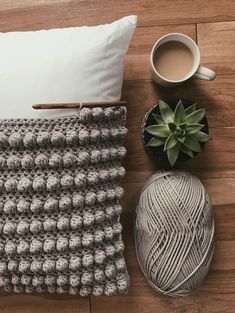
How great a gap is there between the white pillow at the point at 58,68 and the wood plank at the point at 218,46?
0.70ft

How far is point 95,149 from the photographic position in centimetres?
68

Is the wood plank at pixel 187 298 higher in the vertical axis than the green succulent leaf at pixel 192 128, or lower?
lower

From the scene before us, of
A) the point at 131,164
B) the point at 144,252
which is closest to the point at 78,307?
the point at 144,252

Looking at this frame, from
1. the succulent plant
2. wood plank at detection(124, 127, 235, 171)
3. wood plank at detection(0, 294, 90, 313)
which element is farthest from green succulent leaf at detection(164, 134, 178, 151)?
wood plank at detection(0, 294, 90, 313)

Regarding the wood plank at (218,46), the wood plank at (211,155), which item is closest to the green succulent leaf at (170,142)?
the wood plank at (211,155)

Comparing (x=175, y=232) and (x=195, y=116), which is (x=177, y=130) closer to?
(x=195, y=116)

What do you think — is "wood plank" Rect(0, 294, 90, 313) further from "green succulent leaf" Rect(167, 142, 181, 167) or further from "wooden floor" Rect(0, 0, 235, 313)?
"green succulent leaf" Rect(167, 142, 181, 167)

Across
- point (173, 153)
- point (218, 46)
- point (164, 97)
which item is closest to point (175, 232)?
point (173, 153)

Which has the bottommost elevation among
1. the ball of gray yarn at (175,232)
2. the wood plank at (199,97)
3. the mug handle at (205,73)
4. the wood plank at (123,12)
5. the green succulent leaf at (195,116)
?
the ball of gray yarn at (175,232)

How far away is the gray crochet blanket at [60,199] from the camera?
66 centimetres

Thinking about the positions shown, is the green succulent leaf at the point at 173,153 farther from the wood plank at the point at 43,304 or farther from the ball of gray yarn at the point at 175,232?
the wood plank at the point at 43,304

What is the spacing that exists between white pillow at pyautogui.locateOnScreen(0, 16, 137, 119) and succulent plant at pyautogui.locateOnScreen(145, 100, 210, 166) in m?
0.12

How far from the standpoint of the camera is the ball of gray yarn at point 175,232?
0.73 m

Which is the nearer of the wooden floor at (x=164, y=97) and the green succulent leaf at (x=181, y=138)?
the green succulent leaf at (x=181, y=138)
